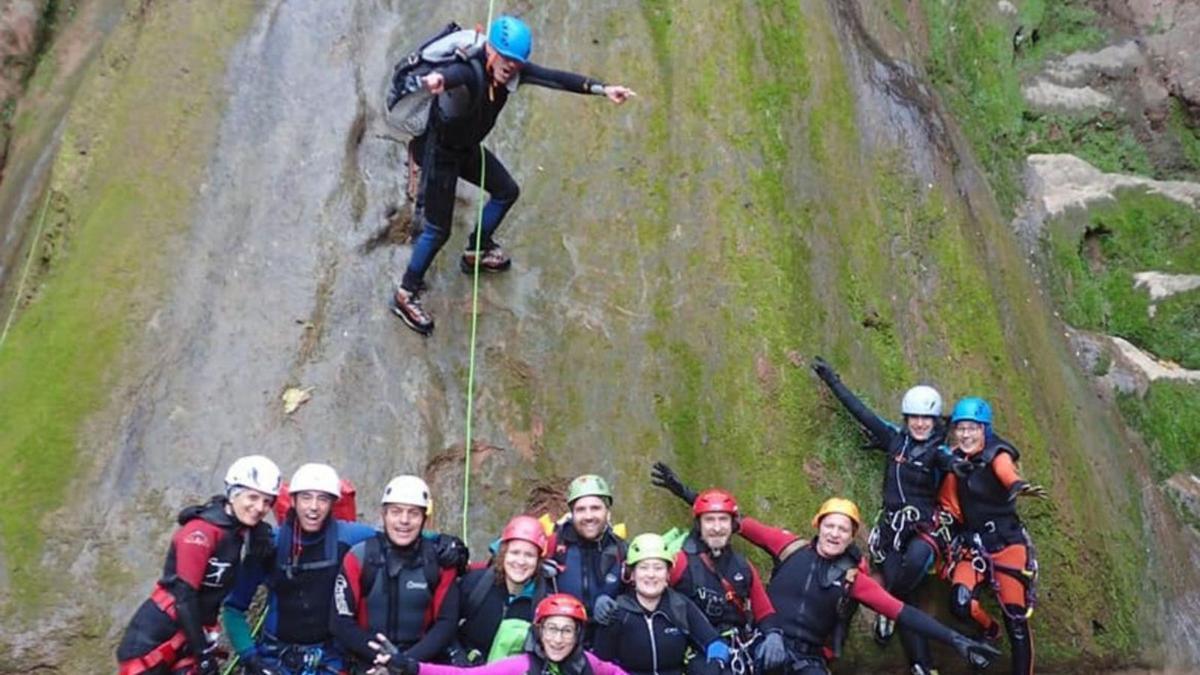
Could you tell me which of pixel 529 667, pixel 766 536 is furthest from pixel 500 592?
pixel 766 536

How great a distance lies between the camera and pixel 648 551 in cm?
790

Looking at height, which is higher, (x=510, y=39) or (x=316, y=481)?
(x=510, y=39)

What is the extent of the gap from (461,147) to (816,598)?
4.55 m

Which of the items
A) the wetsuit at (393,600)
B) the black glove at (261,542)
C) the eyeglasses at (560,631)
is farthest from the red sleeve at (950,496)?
the black glove at (261,542)

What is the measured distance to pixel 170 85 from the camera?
1122 centimetres

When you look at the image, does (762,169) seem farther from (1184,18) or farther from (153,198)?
(1184,18)

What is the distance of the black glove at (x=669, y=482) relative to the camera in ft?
32.7

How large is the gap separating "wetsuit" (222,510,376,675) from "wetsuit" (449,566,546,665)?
0.81 m

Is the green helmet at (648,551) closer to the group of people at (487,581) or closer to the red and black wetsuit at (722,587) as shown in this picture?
the group of people at (487,581)

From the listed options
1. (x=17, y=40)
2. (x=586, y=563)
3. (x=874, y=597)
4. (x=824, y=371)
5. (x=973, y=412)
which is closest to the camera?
(x=586, y=563)

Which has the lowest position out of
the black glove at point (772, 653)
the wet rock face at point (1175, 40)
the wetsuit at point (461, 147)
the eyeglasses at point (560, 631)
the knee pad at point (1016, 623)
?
the black glove at point (772, 653)

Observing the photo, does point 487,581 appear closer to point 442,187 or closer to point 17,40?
point 442,187

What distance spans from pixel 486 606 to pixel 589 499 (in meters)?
1.04

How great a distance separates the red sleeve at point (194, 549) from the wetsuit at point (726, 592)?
331 cm
